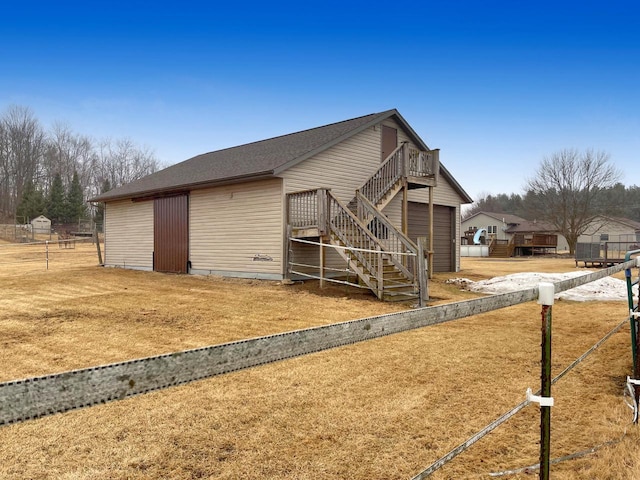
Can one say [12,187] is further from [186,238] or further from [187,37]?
[186,238]

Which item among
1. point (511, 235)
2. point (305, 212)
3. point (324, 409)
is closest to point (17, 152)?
point (305, 212)

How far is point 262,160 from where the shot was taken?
1423 cm

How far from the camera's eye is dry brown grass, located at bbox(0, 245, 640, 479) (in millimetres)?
2695

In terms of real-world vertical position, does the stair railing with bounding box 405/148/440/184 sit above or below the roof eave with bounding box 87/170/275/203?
above

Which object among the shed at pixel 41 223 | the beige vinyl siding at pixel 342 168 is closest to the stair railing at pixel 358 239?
the beige vinyl siding at pixel 342 168

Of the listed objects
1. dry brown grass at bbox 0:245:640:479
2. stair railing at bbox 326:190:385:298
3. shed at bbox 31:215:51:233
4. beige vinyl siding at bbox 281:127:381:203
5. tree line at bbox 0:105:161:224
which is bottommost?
dry brown grass at bbox 0:245:640:479

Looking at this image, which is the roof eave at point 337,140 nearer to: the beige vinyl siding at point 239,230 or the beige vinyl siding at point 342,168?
the beige vinyl siding at point 342,168

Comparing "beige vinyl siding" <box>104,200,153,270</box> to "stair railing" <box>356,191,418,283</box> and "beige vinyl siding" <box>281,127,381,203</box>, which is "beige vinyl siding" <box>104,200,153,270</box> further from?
"stair railing" <box>356,191,418,283</box>

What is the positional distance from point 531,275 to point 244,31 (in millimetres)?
20967

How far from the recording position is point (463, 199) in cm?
1967

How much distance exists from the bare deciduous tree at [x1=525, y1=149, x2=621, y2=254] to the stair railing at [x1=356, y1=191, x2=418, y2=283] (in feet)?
103

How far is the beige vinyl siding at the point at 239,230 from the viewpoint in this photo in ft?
41.6

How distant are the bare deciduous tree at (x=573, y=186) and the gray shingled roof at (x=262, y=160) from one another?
78.1 feet

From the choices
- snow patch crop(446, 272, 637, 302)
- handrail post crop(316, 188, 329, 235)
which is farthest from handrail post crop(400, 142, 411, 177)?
snow patch crop(446, 272, 637, 302)
